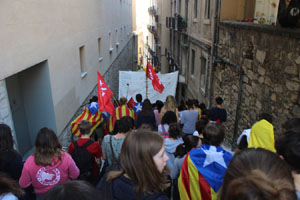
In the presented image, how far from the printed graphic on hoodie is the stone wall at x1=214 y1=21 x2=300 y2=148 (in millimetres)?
3703

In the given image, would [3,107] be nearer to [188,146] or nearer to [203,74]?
[188,146]

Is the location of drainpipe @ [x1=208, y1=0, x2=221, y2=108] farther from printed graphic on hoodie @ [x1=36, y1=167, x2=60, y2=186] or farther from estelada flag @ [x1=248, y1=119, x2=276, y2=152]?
printed graphic on hoodie @ [x1=36, y1=167, x2=60, y2=186]

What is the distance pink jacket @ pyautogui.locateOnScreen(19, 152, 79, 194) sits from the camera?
275 centimetres

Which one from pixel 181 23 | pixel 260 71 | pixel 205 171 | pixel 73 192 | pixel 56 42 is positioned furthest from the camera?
pixel 181 23

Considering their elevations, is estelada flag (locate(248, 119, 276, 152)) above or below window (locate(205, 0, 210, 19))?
below

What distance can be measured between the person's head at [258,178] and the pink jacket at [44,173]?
2009 millimetres

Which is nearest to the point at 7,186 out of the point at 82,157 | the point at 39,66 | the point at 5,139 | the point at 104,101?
the point at 5,139

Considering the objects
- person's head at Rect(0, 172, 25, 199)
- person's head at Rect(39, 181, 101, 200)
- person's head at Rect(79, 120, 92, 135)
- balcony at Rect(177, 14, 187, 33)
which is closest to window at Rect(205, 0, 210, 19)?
balcony at Rect(177, 14, 187, 33)

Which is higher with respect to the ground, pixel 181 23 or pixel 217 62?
pixel 181 23

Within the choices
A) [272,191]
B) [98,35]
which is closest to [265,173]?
[272,191]

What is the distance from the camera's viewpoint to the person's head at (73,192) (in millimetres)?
1204

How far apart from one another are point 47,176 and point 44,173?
5cm

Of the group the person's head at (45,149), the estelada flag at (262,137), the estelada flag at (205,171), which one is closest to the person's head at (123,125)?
the person's head at (45,149)

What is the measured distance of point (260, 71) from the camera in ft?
17.6
